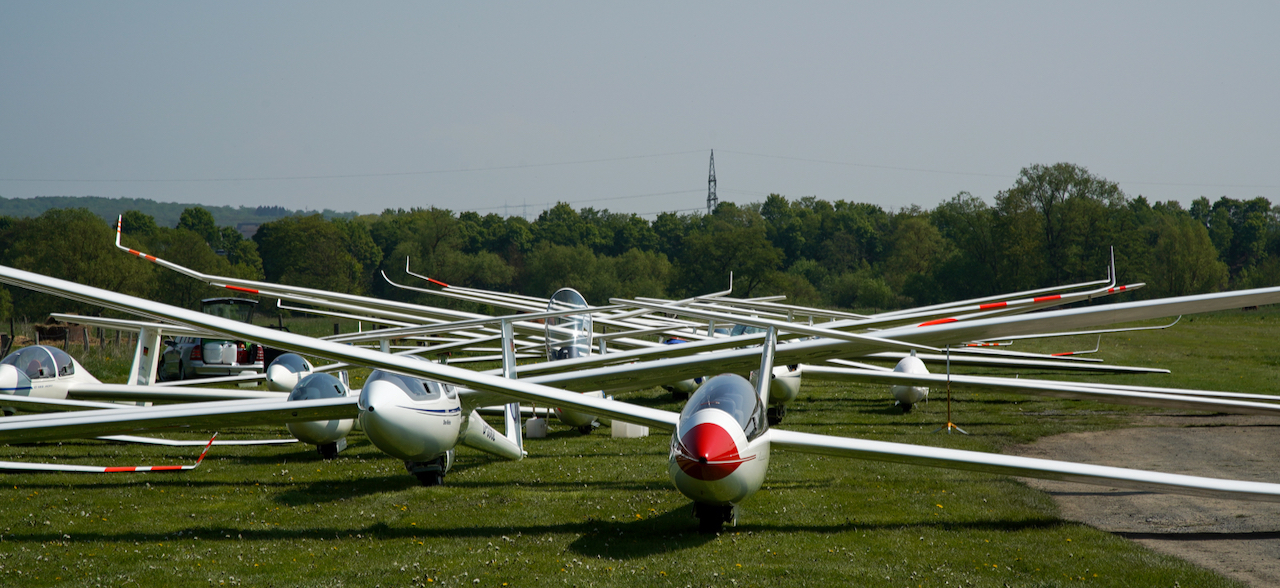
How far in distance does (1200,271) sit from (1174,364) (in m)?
50.3

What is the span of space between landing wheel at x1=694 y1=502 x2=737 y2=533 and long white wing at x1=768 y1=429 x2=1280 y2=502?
74cm

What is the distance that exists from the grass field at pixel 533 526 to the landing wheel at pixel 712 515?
13 cm

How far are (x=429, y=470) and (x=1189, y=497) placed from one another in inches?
324

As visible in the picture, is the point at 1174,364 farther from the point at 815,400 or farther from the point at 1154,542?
A: the point at 1154,542

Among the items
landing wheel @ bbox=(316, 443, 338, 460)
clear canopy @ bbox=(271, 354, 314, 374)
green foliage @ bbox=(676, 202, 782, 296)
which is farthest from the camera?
green foliage @ bbox=(676, 202, 782, 296)

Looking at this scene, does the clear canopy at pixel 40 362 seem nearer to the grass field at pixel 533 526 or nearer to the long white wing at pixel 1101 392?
the grass field at pixel 533 526

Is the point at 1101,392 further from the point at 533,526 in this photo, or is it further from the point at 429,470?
the point at 429,470

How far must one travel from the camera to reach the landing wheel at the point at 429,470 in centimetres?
954

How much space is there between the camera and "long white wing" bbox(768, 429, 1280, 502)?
6.57 metres

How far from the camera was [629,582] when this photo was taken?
606 cm

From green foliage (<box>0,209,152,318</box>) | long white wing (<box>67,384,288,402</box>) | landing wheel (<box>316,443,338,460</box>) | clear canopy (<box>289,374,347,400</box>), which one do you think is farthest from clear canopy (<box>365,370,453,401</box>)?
green foliage (<box>0,209,152,318</box>)

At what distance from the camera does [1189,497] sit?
8.81 m

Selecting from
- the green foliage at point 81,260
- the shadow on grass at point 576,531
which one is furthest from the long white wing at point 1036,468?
the green foliage at point 81,260

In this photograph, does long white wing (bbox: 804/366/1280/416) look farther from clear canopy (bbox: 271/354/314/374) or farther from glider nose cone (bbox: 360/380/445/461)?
clear canopy (bbox: 271/354/314/374)
